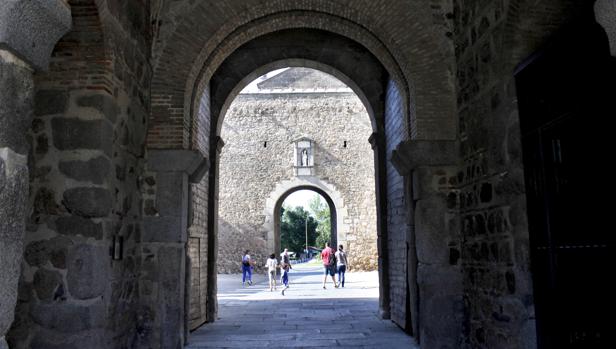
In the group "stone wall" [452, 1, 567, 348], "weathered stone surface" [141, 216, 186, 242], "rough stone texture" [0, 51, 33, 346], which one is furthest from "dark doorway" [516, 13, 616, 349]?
"weathered stone surface" [141, 216, 186, 242]

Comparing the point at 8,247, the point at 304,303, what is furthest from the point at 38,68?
the point at 304,303

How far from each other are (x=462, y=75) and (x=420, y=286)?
232cm

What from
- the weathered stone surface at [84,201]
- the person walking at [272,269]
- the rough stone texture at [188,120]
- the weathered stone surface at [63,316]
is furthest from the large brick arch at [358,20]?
the person walking at [272,269]

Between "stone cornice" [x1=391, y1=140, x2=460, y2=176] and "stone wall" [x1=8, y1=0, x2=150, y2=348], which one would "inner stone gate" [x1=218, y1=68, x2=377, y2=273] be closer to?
"stone cornice" [x1=391, y1=140, x2=460, y2=176]

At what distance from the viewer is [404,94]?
5.70 metres

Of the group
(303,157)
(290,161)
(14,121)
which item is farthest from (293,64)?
(290,161)

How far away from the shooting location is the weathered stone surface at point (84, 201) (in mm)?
3826

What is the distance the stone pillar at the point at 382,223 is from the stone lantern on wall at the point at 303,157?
30.6ft

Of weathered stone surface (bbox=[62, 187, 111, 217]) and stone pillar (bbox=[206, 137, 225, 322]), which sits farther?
stone pillar (bbox=[206, 137, 225, 322])

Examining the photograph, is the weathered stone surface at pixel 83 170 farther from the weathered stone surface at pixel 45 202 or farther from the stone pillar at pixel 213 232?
the stone pillar at pixel 213 232

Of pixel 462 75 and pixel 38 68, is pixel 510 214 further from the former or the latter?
pixel 38 68

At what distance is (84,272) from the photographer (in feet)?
12.2

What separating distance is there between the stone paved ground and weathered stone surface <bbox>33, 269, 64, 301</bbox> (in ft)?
7.54

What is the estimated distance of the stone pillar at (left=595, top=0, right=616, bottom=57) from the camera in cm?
244
